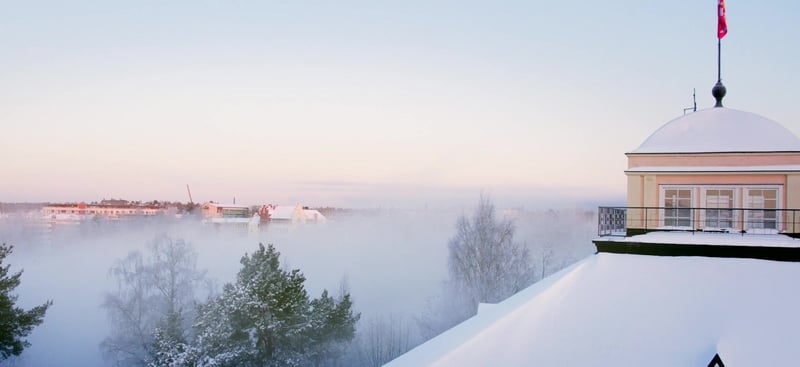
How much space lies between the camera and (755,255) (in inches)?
401

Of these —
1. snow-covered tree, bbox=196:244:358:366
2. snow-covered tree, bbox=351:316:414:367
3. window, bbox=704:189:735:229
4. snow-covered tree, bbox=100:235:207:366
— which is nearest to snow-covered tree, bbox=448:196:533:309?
snow-covered tree, bbox=351:316:414:367

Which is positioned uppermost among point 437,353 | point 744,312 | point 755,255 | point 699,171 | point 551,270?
point 699,171

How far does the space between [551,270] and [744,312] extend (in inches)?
1409

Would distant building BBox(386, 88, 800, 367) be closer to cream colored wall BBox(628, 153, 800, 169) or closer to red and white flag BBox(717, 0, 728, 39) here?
cream colored wall BBox(628, 153, 800, 169)

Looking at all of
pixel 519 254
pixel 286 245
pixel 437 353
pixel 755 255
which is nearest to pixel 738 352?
pixel 755 255

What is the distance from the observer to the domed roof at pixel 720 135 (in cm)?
1259

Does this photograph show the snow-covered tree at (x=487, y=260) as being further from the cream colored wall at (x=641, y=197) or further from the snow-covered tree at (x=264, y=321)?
the cream colored wall at (x=641, y=197)

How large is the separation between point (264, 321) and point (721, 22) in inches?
738

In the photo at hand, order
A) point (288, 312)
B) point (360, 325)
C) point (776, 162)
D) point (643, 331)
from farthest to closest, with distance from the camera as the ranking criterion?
point (360, 325) < point (288, 312) < point (776, 162) < point (643, 331)

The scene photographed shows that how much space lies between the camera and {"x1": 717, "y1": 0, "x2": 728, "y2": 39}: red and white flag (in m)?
13.8

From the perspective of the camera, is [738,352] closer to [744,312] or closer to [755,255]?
[744,312]

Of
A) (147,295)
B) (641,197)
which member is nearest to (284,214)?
(147,295)

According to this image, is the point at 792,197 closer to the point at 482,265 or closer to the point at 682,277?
the point at 682,277

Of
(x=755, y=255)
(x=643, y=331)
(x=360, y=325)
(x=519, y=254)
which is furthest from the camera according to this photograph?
(x=360, y=325)
